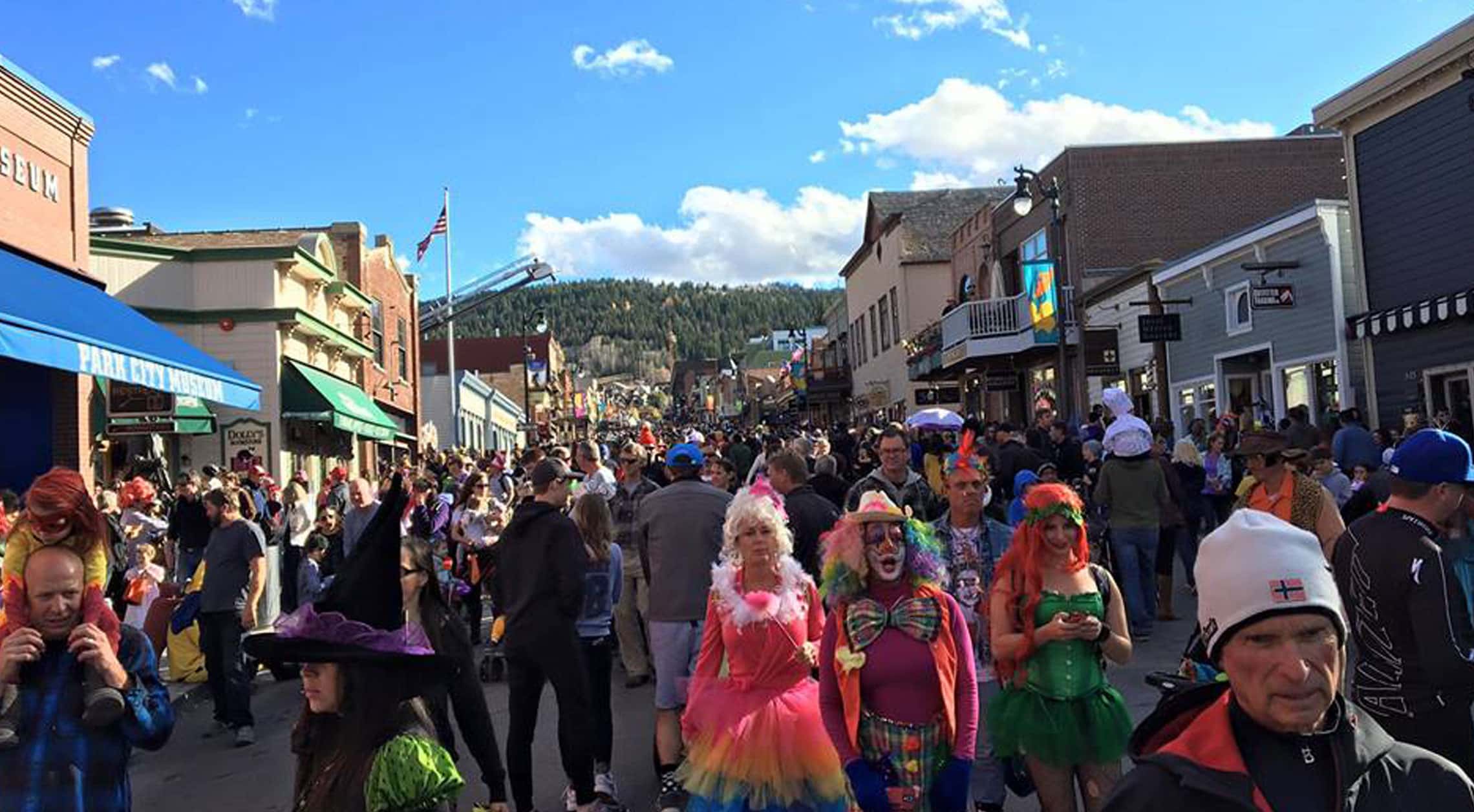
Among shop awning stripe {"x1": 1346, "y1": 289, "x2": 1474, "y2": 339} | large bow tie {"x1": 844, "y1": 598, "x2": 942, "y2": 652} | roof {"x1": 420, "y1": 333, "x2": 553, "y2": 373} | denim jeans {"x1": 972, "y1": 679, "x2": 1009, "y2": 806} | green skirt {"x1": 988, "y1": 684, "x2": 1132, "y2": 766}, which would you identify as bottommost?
denim jeans {"x1": 972, "y1": 679, "x2": 1009, "y2": 806}

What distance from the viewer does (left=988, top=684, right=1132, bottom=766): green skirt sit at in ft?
13.5

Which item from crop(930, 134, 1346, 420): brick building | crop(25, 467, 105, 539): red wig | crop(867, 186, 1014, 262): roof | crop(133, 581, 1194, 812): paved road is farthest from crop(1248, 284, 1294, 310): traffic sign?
crop(867, 186, 1014, 262): roof

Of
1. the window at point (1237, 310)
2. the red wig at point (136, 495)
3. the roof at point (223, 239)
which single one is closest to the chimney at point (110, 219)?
the roof at point (223, 239)

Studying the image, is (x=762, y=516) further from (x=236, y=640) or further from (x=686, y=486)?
(x=236, y=640)

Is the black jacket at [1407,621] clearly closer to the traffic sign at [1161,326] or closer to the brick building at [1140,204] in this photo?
the traffic sign at [1161,326]

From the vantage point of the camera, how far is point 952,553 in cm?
551

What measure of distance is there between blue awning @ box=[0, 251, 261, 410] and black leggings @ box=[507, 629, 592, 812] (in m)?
6.71

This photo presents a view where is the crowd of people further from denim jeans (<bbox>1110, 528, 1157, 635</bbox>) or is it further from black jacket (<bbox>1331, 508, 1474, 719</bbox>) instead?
denim jeans (<bbox>1110, 528, 1157, 635</bbox>)

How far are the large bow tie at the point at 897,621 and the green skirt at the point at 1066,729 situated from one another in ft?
1.71

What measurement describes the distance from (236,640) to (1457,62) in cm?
1670

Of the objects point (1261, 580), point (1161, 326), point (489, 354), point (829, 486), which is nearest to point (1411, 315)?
point (1161, 326)

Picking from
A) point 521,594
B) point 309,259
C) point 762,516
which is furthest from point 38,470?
point 762,516

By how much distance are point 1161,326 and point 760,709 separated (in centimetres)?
1833

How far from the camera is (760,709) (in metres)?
4.30
